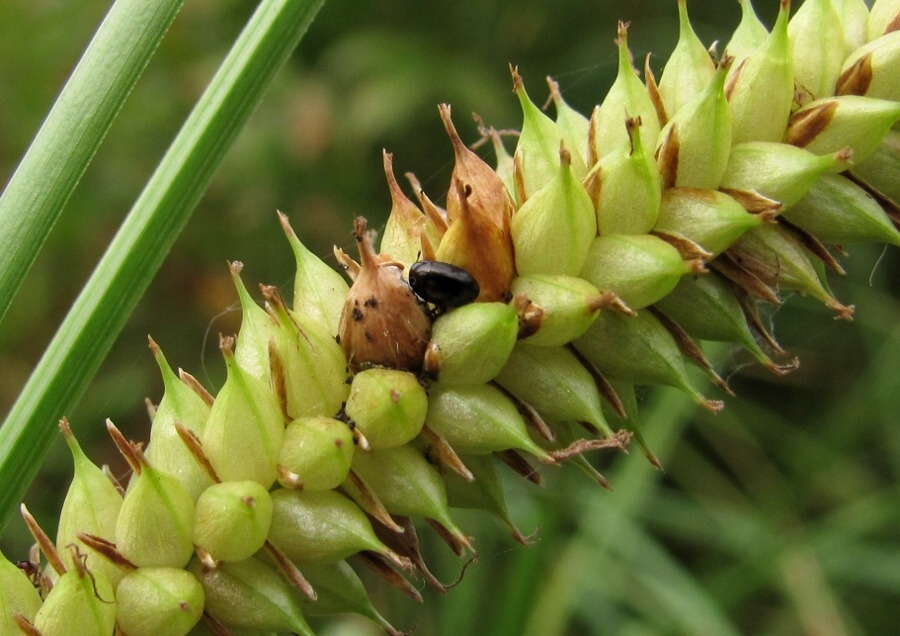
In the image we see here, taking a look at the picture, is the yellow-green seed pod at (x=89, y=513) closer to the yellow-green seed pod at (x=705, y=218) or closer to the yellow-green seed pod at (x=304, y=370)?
the yellow-green seed pod at (x=304, y=370)

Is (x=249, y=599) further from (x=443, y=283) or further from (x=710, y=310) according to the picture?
(x=710, y=310)

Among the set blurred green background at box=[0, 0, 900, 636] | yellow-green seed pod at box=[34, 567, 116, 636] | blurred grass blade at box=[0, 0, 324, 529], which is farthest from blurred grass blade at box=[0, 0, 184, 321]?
blurred green background at box=[0, 0, 900, 636]

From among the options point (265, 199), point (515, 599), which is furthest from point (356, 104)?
point (515, 599)

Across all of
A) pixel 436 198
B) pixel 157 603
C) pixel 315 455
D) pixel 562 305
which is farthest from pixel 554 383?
pixel 436 198

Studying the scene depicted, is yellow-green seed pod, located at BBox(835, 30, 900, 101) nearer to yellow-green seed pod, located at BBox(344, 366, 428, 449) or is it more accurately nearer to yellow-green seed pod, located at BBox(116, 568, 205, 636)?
yellow-green seed pod, located at BBox(344, 366, 428, 449)

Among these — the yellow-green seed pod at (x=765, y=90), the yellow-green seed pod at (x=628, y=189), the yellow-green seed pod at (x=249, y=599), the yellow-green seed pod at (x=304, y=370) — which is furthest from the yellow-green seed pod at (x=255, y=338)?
the yellow-green seed pod at (x=765, y=90)

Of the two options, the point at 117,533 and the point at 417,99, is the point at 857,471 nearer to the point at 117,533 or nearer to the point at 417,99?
the point at 417,99
